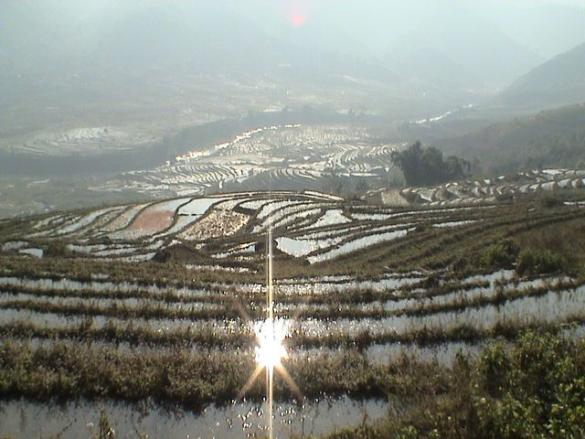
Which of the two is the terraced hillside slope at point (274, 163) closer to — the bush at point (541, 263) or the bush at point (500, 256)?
the bush at point (500, 256)

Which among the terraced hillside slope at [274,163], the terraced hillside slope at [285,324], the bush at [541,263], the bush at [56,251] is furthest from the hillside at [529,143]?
the bush at [56,251]

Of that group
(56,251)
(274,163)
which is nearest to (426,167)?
(56,251)

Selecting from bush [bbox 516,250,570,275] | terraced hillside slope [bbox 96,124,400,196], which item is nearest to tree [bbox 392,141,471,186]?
terraced hillside slope [bbox 96,124,400,196]

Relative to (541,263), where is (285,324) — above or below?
below

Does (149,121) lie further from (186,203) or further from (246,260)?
(246,260)

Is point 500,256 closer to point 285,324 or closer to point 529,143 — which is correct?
point 285,324

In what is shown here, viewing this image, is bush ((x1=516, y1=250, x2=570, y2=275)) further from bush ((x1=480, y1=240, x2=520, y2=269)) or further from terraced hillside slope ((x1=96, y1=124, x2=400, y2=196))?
terraced hillside slope ((x1=96, y1=124, x2=400, y2=196))


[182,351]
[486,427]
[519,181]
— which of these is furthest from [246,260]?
[519,181]
